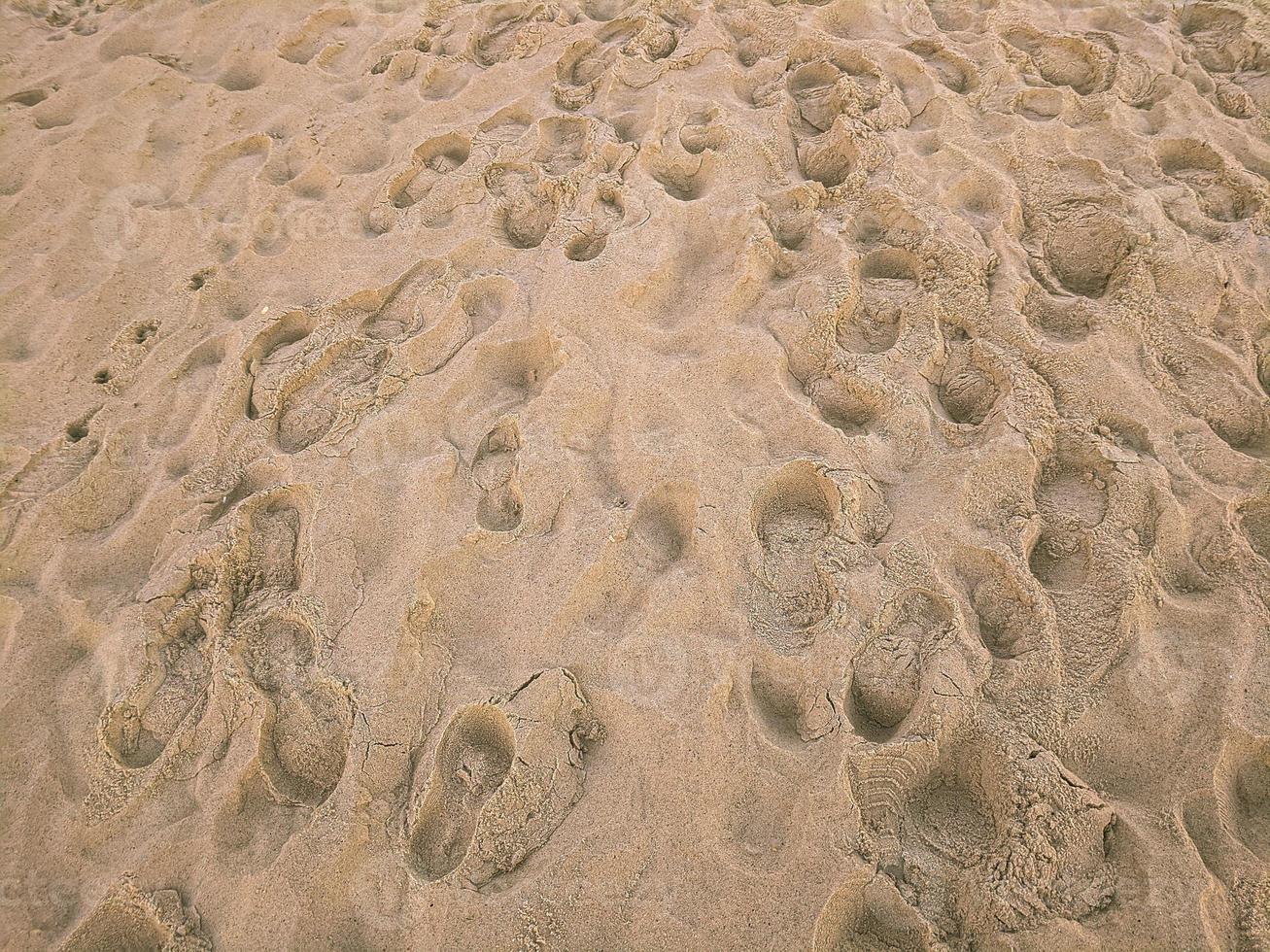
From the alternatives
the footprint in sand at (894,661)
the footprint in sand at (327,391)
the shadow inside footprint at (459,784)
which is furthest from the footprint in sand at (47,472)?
the footprint in sand at (894,661)

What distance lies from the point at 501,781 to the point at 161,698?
85 cm

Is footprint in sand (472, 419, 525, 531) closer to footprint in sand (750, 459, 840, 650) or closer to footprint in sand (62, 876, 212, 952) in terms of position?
footprint in sand (750, 459, 840, 650)

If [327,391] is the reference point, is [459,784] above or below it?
below

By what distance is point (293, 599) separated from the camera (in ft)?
5.39

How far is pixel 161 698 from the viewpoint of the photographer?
5.24 feet

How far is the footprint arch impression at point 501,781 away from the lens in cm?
133

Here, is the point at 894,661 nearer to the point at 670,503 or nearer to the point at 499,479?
the point at 670,503

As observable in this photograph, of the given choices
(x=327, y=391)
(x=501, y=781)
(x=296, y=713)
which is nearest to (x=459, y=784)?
(x=501, y=781)

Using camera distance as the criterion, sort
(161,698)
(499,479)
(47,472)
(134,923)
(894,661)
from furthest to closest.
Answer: (47,472) < (499,479) < (161,698) < (894,661) < (134,923)

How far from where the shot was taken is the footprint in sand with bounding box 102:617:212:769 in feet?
5.06

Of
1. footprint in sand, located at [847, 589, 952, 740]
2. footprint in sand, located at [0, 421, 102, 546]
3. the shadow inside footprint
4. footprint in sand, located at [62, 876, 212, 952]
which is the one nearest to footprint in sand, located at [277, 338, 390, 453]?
footprint in sand, located at [0, 421, 102, 546]

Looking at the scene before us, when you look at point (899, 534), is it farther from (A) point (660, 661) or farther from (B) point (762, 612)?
(A) point (660, 661)

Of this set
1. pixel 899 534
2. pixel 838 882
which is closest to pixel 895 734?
pixel 838 882

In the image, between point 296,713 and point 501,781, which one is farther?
point 296,713
